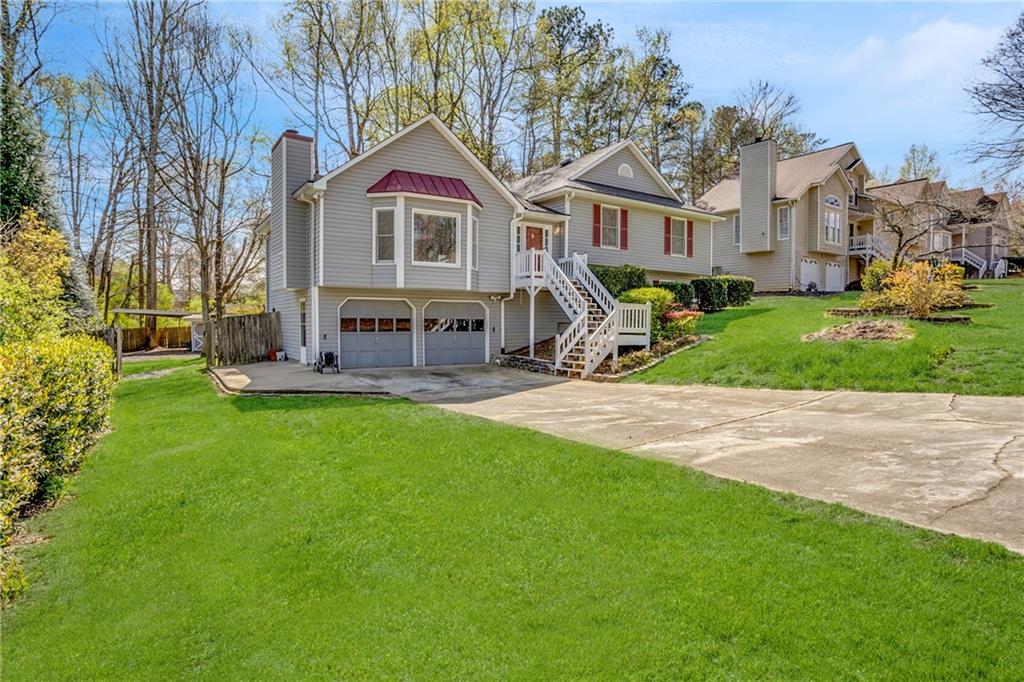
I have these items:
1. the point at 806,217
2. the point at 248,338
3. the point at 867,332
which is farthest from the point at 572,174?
the point at 806,217

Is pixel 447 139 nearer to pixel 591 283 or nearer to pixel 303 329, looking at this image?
pixel 591 283

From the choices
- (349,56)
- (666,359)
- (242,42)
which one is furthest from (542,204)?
(242,42)

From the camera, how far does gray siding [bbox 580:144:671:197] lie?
2147 cm

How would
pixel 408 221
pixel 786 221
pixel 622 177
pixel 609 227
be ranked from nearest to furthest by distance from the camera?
pixel 408 221 → pixel 609 227 → pixel 622 177 → pixel 786 221

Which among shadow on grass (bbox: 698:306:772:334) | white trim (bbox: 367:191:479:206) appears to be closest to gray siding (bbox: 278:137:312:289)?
white trim (bbox: 367:191:479:206)

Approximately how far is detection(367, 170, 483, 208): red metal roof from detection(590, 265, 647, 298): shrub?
4.82m

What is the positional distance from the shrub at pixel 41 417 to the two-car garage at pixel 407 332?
27.7ft

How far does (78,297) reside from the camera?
57.8 feet

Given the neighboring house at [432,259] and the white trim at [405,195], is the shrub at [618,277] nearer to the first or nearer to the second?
the neighboring house at [432,259]

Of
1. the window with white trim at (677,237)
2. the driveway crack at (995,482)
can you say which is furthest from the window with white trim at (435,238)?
the driveway crack at (995,482)

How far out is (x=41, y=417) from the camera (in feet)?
18.4

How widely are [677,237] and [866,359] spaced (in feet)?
41.7

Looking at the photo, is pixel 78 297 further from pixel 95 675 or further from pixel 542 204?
pixel 95 675

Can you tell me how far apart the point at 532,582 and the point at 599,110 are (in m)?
32.5
